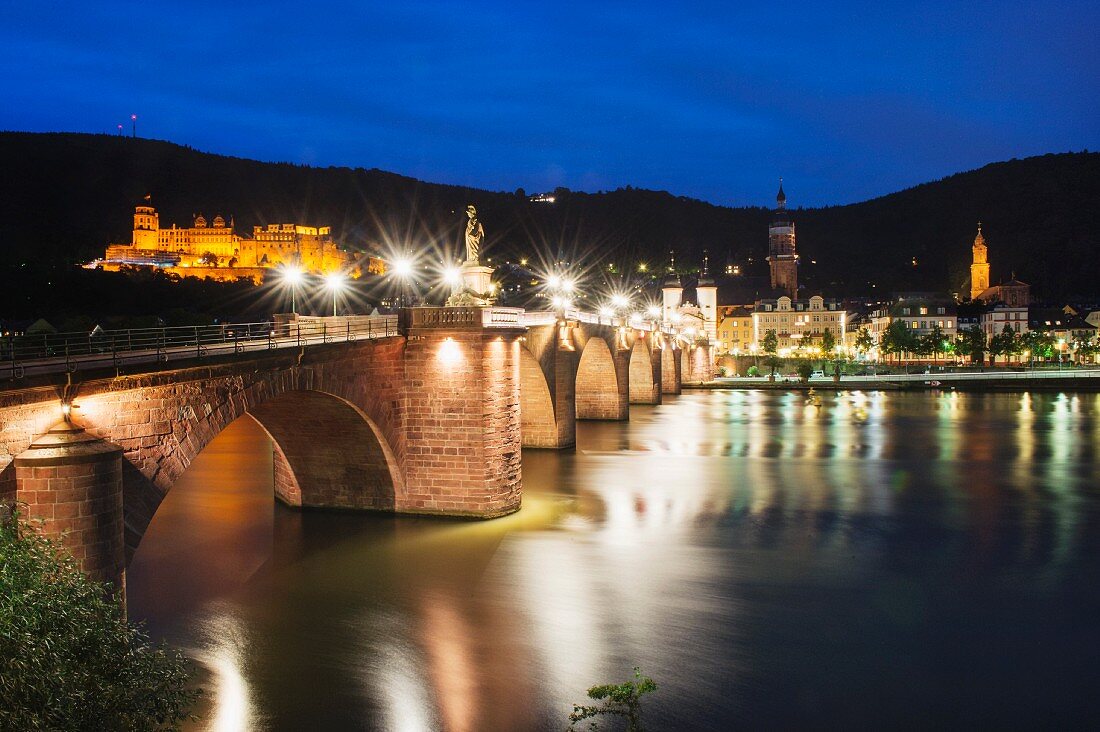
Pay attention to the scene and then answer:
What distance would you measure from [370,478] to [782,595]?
35.6 feet

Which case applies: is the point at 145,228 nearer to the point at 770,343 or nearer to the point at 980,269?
the point at 770,343

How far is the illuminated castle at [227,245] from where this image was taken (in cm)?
14975

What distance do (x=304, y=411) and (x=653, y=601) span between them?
953cm

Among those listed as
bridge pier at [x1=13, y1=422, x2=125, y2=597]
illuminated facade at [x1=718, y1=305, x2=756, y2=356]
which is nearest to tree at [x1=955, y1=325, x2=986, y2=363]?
illuminated facade at [x1=718, y1=305, x2=756, y2=356]

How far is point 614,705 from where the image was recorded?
41.9ft

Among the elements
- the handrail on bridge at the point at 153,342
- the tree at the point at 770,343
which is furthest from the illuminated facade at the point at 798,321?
the handrail on bridge at the point at 153,342

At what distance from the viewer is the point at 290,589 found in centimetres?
1828

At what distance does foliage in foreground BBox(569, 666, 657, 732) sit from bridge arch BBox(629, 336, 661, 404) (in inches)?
1950

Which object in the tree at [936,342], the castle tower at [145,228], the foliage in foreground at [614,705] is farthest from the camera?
the castle tower at [145,228]

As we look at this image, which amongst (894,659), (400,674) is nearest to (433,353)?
(400,674)

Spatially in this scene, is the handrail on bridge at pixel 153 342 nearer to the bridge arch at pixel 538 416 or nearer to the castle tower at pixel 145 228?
the bridge arch at pixel 538 416

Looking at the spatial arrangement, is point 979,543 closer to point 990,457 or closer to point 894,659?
point 894,659

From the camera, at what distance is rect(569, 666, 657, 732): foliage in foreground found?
417 inches

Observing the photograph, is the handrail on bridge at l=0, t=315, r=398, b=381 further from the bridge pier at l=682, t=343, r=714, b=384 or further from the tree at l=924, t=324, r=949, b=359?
the tree at l=924, t=324, r=949, b=359
